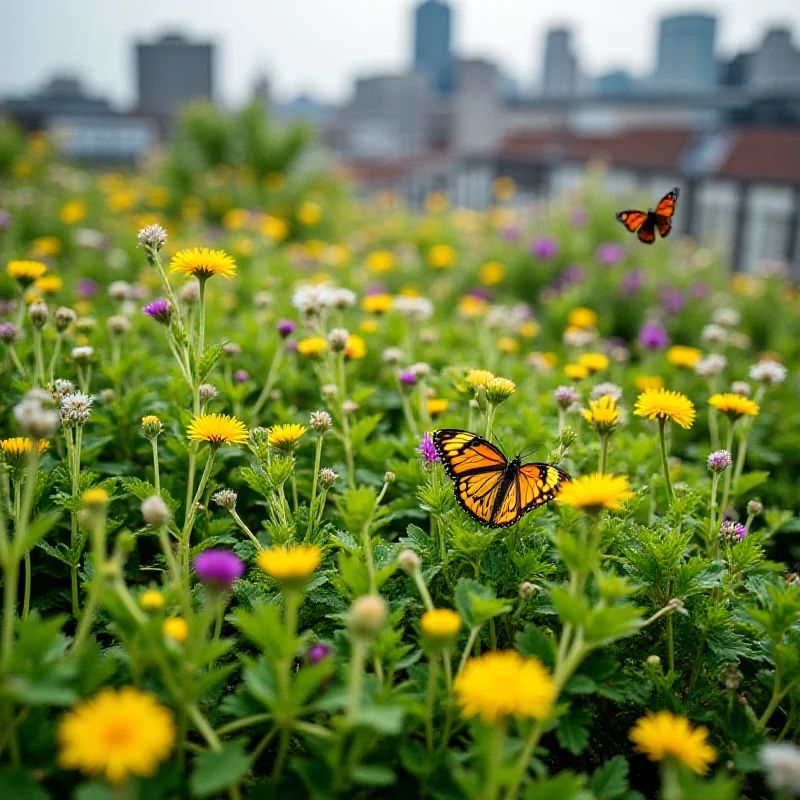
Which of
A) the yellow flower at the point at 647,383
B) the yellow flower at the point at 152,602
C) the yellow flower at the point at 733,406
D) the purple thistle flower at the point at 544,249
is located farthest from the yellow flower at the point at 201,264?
the purple thistle flower at the point at 544,249

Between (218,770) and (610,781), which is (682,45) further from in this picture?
(218,770)

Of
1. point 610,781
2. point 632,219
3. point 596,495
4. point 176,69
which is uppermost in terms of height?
point 176,69

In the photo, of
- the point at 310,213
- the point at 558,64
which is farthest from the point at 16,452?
the point at 558,64

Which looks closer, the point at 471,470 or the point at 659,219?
the point at 471,470

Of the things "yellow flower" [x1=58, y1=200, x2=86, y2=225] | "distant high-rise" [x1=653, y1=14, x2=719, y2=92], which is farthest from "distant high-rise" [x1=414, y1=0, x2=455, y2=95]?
"yellow flower" [x1=58, y1=200, x2=86, y2=225]

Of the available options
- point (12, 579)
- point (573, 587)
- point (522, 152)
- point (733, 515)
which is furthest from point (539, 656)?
point (522, 152)

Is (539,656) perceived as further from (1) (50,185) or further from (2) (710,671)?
(1) (50,185)

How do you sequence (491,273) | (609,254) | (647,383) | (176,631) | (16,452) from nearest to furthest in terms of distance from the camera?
(176,631) < (16,452) < (647,383) < (491,273) < (609,254)
